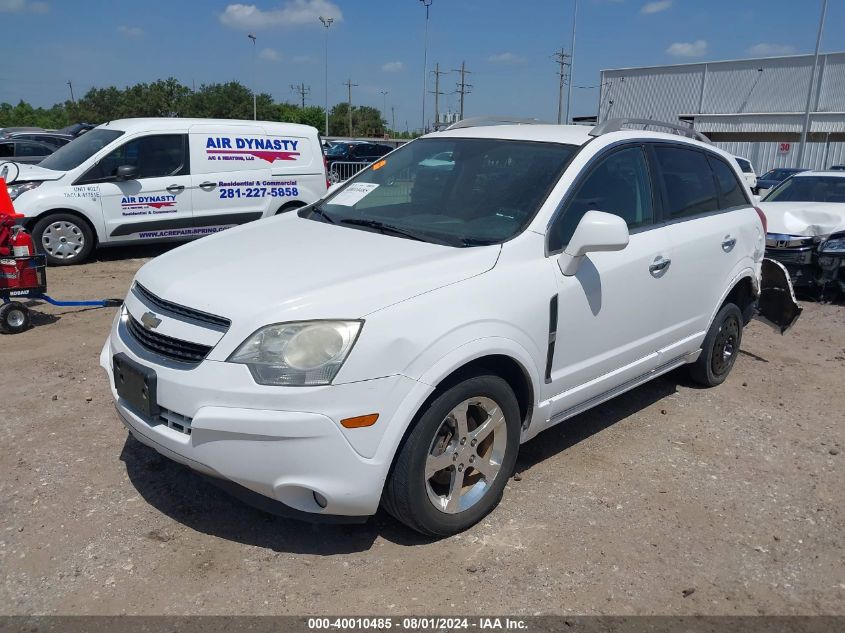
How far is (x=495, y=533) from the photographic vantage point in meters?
3.28

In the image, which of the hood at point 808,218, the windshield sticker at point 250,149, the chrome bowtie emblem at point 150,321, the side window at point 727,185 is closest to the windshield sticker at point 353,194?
the chrome bowtie emblem at point 150,321

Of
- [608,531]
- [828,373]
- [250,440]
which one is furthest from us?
[828,373]

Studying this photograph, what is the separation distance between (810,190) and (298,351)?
901 cm

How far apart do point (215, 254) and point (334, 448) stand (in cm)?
131

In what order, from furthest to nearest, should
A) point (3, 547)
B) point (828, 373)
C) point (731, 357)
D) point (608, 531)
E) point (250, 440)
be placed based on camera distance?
point (828, 373) → point (731, 357) → point (608, 531) → point (3, 547) → point (250, 440)

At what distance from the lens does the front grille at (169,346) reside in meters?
2.82

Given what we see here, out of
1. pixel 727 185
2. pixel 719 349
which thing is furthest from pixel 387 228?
pixel 719 349

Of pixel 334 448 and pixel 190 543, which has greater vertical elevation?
pixel 334 448

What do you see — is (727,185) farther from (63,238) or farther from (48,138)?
→ (48,138)

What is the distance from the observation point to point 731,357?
5.37 meters

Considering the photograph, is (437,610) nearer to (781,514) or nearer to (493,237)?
(493,237)

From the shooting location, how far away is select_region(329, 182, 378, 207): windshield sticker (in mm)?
4195

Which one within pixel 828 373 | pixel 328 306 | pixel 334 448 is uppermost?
pixel 328 306

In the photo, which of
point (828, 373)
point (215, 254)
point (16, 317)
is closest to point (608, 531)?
point (215, 254)
